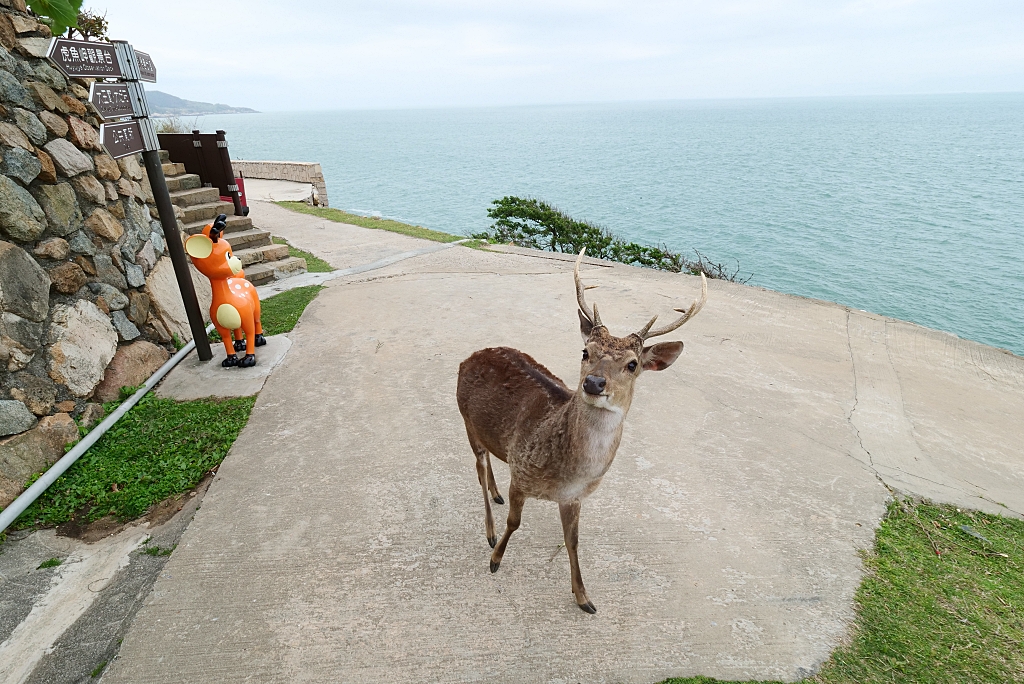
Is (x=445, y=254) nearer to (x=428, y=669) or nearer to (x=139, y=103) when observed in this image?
(x=139, y=103)

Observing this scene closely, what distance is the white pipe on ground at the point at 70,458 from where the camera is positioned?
4105mm

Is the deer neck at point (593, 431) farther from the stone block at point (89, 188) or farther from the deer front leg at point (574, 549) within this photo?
the stone block at point (89, 188)

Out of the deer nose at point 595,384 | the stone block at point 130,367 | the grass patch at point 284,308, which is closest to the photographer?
the deer nose at point 595,384

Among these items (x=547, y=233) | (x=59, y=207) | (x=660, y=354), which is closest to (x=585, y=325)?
(x=660, y=354)

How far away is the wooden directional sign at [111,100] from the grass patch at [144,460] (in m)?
2.89

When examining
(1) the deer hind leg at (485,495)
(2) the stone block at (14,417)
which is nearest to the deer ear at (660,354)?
(1) the deer hind leg at (485,495)

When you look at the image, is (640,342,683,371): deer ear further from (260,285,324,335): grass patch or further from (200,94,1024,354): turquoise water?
(200,94,1024,354): turquoise water

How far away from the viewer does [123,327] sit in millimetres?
6078

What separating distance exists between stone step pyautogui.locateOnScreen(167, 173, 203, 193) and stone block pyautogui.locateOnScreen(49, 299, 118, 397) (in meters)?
5.73

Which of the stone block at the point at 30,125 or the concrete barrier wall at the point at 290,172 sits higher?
the stone block at the point at 30,125

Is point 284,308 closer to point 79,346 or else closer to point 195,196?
point 79,346

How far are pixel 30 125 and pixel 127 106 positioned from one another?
85 centimetres

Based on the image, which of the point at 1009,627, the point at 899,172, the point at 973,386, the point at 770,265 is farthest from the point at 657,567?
the point at 899,172

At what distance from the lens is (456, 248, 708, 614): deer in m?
2.88
